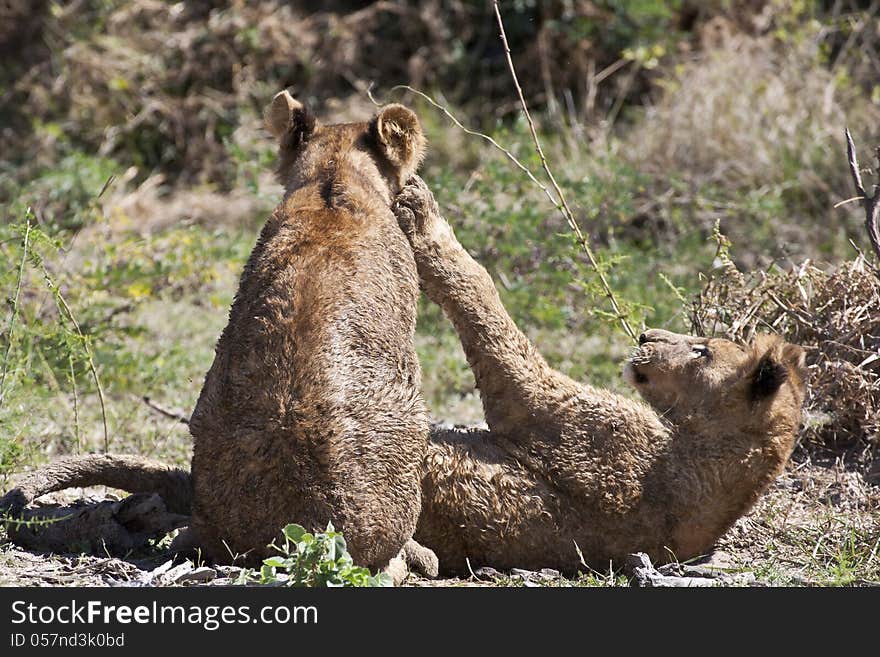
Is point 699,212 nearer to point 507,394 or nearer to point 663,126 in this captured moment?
point 663,126

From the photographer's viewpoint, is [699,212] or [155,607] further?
[699,212]

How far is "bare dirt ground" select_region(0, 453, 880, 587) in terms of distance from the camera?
190 inches

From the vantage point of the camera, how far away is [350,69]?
45.6 ft

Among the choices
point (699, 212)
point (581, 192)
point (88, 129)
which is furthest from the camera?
point (88, 129)

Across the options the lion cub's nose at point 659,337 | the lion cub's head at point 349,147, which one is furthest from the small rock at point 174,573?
the lion cub's nose at point 659,337

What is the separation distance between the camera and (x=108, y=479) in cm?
543

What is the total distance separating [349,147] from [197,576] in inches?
77.9

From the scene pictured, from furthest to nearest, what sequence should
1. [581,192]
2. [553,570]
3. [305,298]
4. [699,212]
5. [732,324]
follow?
[699,212] < [581,192] < [732,324] < [553,570] < [305,298]

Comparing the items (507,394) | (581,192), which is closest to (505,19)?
(581,192)

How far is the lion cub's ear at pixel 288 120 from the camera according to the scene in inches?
220

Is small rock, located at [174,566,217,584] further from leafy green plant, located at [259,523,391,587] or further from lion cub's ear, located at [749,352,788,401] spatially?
lion cub's ear, located at [749,352,788,401]

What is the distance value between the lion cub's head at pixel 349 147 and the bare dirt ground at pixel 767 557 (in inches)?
67.9

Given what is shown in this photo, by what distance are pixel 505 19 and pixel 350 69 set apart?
1806 mm

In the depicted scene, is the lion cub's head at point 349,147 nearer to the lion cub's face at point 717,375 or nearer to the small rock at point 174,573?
the lion cub's face at point 717,375
